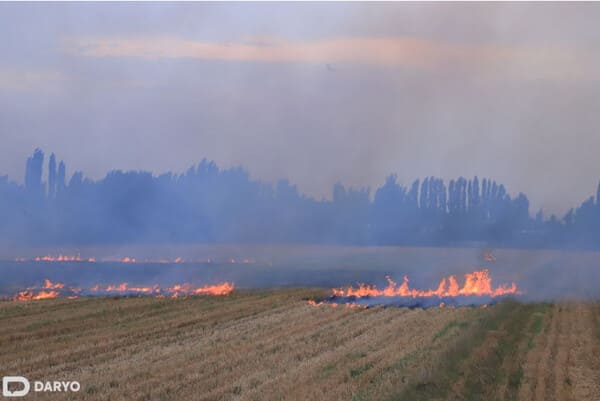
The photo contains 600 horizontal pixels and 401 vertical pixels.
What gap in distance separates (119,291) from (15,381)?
2777 centimetres

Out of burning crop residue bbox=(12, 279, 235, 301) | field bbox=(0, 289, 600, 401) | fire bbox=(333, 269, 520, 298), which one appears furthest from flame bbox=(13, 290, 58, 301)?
fire bbox=(333, 269, 520, 298)

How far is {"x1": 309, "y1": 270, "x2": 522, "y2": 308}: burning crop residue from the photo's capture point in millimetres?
39938

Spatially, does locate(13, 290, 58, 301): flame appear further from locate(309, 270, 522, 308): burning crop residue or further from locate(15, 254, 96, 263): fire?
locate(15, 254, 96, 263): fire

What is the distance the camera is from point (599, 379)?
66.6 feet

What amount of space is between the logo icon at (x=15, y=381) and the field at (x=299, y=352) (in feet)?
1.39

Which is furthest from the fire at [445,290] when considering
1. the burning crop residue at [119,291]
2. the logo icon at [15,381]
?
the logo icon at [15,381]

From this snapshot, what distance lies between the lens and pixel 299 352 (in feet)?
73.3

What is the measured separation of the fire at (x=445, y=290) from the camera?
44.8 m

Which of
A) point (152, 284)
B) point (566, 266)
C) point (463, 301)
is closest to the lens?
point (463, 301)

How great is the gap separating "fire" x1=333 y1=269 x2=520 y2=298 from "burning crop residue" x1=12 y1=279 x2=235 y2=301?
873 cm

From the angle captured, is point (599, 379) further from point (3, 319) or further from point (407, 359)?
point (3, 319)

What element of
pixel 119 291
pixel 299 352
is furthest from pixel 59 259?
pixel 299 352

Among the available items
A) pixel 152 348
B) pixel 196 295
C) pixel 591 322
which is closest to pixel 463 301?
pixel 591 322

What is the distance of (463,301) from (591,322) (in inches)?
382
